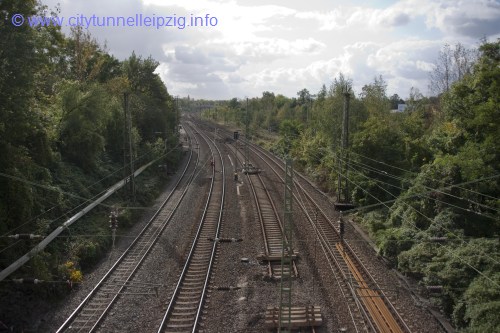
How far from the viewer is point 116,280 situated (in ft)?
61.8

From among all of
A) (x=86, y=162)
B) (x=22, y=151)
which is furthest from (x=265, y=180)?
(x=22, y=151)

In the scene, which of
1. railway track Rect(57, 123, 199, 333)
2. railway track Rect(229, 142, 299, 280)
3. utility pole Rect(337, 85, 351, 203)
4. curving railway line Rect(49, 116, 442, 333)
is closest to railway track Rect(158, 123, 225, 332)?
curving railway line Rect(49, 116, 442, 333)

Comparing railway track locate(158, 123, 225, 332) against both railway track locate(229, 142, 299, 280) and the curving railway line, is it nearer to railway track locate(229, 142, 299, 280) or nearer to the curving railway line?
the curving railway line

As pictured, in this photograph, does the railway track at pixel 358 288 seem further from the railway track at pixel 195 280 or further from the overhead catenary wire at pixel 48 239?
the overhead catenary wire at pixel 48 239

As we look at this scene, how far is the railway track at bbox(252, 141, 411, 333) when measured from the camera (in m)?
15.4

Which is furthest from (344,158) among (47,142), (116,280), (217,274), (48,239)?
(48,239)

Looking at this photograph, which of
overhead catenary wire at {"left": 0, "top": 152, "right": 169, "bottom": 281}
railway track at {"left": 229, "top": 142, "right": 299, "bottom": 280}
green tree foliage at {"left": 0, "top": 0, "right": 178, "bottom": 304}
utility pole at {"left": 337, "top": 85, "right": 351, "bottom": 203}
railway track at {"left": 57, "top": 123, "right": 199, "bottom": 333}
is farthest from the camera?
utility pole at {"left": 337, "top": 85, "right": 351, "bottom": 203}

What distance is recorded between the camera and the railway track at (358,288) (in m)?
15.4

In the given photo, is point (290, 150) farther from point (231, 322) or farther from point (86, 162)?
point (231, 322)

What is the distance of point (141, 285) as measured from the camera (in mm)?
18156

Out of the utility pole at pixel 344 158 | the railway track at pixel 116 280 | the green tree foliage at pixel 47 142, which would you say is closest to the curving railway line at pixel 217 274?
the railway track at pixel 116 280

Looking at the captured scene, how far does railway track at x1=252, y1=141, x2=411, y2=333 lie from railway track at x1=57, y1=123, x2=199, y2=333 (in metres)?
8.19

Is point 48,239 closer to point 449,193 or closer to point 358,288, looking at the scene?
point 358,288

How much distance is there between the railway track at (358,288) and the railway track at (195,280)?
5.19m
